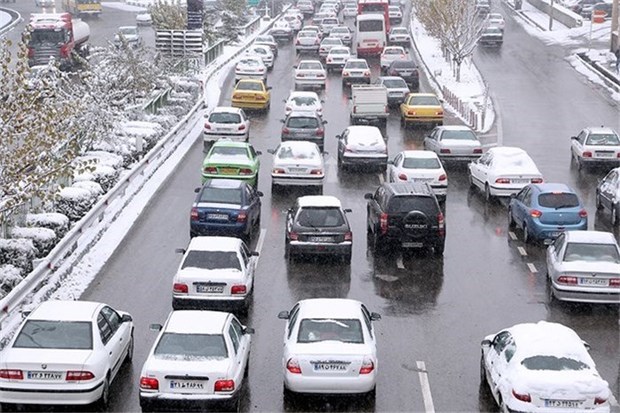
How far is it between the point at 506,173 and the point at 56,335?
1806cm

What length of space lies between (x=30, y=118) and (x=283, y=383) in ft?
26.7

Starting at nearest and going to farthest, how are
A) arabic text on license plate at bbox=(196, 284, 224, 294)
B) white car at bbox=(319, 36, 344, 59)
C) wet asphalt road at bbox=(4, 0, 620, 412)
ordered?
1. wet asphalt road at bbox=(4, 0, 620, 412)
2. arabic text on license plate at bbox=(196, 284, 224, 294)
3. white car at bbox=(319, 36, 344, 59)

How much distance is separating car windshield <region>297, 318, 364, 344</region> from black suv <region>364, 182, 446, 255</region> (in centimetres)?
873

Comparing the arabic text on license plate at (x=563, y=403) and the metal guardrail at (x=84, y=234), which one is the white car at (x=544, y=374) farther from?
the metal guardrail at (x=84, y=234)

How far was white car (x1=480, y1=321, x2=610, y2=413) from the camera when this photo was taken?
47.9 ft

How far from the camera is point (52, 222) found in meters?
26.1

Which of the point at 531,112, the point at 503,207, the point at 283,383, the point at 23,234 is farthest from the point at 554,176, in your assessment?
the point at 283,383

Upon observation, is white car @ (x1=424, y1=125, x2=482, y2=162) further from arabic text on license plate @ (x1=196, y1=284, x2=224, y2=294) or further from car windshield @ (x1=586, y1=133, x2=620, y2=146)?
arabic text on license plate @ (x1=196, y1=284, x2=224, y2=294)

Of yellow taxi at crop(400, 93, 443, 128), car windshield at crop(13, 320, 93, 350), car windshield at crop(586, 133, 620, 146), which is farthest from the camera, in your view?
yellow taxi at crop(400, 93, 443, 128)

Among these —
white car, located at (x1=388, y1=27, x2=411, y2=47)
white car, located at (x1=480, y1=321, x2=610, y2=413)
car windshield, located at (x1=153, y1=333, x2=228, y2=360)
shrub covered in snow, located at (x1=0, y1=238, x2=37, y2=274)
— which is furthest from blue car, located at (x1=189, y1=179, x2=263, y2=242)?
white car, located at (x1=388, y1=27, x2=411, y2=47)

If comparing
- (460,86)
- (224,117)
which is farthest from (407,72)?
(224,117)

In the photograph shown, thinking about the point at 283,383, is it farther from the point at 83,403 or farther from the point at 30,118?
the point at 30,118

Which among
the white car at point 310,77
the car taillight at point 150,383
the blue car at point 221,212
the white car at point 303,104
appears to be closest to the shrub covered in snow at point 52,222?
the blue car at point 221,212

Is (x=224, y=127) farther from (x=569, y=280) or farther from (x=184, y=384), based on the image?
(x=184, y=384)
